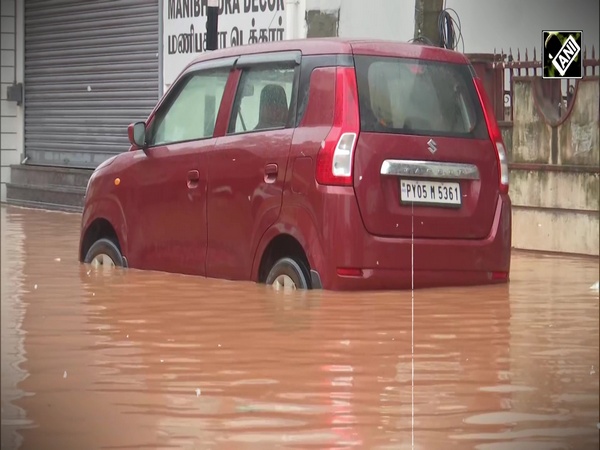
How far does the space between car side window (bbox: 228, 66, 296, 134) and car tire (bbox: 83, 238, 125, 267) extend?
144 cm

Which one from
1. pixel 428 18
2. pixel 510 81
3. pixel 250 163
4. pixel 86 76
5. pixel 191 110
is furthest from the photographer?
pixel 86 76

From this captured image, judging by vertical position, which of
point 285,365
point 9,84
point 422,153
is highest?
point 9,84

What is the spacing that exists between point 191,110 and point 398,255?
194 centimetres

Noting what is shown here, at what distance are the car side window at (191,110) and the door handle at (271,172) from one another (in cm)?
78

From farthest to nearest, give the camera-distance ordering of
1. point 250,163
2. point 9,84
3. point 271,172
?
1. point 9,84
2. point 250,163
3. point 271,172

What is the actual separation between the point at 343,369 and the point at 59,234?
356 inches

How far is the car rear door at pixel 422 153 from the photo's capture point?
30.5 feet

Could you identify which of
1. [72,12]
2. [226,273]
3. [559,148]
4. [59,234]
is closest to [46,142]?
[72,12]

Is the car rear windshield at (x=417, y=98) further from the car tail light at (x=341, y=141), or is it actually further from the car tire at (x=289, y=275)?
the car tire at (x=289, y=275)

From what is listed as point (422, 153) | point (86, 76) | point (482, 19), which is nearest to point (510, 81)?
point (482, 19)

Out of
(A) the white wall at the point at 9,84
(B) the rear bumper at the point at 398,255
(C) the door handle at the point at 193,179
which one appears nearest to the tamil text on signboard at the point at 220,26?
(A) the white wall at the point at 9,84

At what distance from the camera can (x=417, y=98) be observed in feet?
31.3

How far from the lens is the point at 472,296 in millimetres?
9539

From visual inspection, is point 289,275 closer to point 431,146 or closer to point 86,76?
point 431,146
